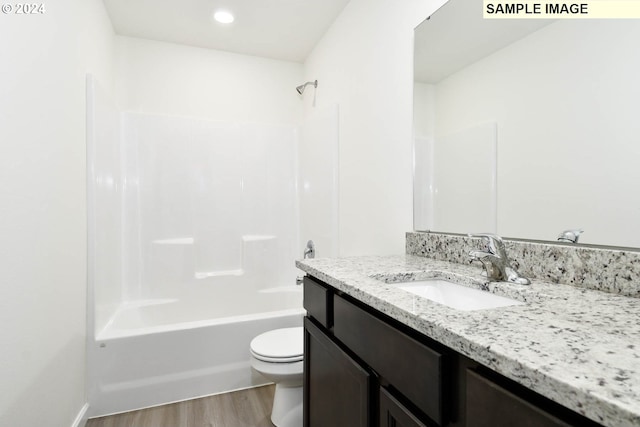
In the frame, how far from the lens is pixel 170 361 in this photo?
6.54 ft

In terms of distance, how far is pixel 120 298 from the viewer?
257 centimetres

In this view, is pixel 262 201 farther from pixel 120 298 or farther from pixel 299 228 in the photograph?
pixel 120 298

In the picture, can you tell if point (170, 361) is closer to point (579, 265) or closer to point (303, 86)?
point (579, 265)

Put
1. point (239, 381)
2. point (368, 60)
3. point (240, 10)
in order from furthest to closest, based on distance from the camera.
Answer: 1. point (240, 10)
2. point (239, 381)
3. point (368, 60)

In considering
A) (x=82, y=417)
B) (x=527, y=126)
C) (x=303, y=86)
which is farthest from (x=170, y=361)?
(x=303, y=86)

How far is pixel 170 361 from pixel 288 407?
0.81 meters

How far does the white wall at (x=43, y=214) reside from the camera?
1.13 meters

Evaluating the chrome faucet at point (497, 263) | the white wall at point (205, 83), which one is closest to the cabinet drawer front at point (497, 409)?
the chrome faucet at point (497, 263)

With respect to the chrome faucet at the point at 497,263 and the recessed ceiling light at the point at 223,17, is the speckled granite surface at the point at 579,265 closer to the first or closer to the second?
the chrome faucet at the point at 497,263

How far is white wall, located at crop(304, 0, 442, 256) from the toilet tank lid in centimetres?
66

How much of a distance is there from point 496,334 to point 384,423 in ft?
1.39

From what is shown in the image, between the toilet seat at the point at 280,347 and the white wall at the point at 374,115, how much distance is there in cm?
67

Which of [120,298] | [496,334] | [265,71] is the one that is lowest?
[120,298]

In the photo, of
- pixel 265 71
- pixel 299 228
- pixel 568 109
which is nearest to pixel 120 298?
pixel 299 228
